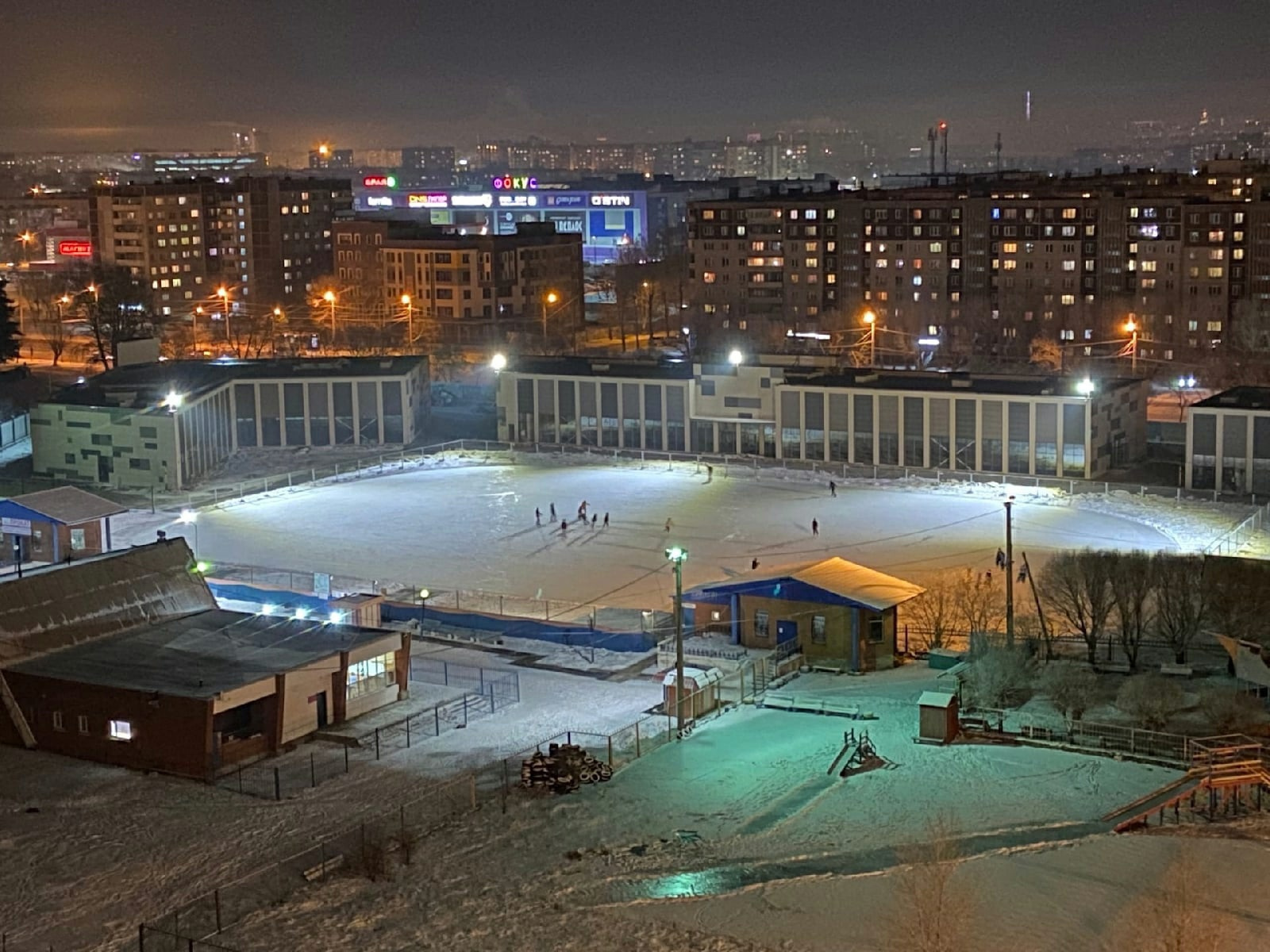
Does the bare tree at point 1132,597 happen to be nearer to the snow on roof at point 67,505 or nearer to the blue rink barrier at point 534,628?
the blue rink barrier at point 534,628

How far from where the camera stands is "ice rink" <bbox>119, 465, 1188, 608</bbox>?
25.7 meters

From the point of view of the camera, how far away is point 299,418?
130ft

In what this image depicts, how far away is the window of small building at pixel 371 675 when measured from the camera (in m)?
17.8

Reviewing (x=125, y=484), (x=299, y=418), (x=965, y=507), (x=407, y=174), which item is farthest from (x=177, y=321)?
(x=407, y=174)

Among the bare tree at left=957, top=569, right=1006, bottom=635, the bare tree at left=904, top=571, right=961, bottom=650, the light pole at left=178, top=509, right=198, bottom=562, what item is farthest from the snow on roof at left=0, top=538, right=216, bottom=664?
the bare tree at left=957, top=569, right=1006, bottom=635

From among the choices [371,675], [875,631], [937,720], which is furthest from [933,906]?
[875,631]

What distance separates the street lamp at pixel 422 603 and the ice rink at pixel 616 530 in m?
1.39

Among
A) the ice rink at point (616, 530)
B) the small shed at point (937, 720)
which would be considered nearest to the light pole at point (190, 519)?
the ice rink at point (616, 530)

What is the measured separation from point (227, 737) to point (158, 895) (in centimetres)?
355

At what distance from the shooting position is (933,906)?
1074cm

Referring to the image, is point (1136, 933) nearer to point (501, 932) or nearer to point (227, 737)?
point (501, 932)

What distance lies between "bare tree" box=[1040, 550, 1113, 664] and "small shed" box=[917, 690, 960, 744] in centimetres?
425

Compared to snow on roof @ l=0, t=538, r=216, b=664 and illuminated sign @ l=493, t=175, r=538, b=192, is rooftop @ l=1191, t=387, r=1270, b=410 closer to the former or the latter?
snow on roof @ l=0, t=538, r=216, b=664

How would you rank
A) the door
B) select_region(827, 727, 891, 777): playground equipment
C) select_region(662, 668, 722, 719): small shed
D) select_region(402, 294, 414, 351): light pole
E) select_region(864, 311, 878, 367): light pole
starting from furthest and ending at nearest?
select_region(402, 294, 414, 351): light pole
select_region(864, 311, 878, 367): light pole
the door
select_region(662, 668, 722, 719): small shed
select_region(827, 727, 891, 777): playground equipment
